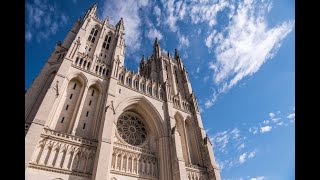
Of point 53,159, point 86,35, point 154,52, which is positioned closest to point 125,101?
point 53,159

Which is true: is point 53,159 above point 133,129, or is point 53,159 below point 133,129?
below

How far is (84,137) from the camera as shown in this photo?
18.2 metres

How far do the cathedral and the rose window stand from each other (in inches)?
4.8

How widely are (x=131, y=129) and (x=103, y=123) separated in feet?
18.3

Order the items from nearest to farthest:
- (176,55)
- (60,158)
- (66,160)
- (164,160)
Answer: (60,158), (66,160), (164,160), (176,55)

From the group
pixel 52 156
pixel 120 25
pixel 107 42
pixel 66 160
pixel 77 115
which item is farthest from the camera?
pixel 120 25

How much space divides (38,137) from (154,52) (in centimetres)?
3073

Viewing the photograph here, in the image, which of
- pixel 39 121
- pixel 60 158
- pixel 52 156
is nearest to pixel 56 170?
pixel 60 158

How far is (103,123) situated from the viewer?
1831 centimetres

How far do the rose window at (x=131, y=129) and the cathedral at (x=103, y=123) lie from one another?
0.40 ft

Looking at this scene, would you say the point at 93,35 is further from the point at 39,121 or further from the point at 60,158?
the point at 60,158

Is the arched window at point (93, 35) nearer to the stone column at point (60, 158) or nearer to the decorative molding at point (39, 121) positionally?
the decorative molding at point (39, 121)

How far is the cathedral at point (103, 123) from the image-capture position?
15266 millimetres
